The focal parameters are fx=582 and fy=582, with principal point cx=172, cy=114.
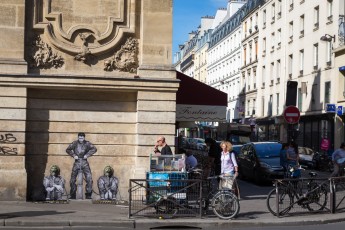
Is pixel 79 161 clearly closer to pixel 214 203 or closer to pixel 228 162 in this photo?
pixel 228 162

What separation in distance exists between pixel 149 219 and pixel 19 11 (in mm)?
6249

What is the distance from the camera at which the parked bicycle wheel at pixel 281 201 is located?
1327 cm

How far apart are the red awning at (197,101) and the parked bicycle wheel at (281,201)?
19.0 ft

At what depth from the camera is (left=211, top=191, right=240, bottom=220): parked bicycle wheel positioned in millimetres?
12672

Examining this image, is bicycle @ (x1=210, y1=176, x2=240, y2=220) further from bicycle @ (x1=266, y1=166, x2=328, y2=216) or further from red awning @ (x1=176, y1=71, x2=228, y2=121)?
red awning @ (x1=176, y1=71, x2=228, y2=121)

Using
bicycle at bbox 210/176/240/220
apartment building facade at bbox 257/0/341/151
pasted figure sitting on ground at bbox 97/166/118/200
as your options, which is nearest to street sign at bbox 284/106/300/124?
pasted figure sitting on ground at bbox 97/166/118/200

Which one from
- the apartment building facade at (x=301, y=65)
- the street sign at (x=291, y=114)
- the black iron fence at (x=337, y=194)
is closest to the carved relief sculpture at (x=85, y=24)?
the black iron fence at (x=337, y=194)

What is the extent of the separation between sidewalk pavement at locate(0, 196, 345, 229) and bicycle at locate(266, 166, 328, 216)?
0.66 ft

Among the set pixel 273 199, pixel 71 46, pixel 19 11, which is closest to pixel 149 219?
pixel 273 199

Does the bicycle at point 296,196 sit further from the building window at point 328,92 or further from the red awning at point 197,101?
the building window at point 328,92

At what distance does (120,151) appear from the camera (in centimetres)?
1537

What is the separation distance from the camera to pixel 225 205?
12695 mm

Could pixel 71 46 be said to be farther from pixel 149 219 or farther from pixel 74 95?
pixel 149 219

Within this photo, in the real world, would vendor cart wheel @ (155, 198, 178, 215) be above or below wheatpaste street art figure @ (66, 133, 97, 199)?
below
